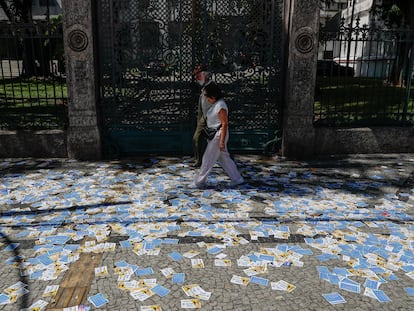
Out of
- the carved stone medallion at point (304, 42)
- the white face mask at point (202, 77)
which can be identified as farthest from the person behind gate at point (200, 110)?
the carved stone medallion at point (304, 42)

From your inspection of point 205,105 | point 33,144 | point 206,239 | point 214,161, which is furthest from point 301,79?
point 33,144

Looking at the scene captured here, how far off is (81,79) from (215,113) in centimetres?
333

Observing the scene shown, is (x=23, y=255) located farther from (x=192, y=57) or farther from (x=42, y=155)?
(x=192, y=57)

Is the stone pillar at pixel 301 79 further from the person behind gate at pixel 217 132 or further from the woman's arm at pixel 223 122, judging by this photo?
the woman's arm at pixel 223 122

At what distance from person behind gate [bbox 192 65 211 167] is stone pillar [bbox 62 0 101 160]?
2.15 meters

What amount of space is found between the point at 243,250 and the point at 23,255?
2499 millimetres

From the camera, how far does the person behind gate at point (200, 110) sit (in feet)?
22.0

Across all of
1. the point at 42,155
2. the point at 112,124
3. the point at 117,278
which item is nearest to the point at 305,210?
the point at 117,278

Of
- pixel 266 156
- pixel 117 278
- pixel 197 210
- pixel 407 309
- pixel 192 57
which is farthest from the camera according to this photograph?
pixel 266 156

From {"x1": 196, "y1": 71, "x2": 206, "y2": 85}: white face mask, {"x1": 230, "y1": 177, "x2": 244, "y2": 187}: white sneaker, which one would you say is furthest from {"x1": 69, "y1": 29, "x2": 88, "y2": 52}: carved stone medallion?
{"x1": 230, "y1": 177, "x2": 244, "y2": 187}: white sneaker

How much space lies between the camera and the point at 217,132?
643 cm

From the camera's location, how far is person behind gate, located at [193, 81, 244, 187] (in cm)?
630

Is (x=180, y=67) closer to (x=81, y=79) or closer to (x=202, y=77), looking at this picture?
(x=202, y=77)

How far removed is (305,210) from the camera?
19.3 feet
